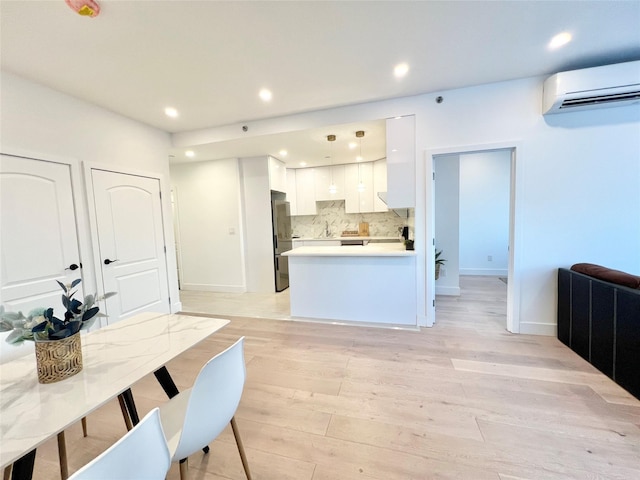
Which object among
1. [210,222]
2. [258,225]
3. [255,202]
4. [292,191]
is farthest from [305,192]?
[210,222]

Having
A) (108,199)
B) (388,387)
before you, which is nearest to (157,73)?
(108,199)

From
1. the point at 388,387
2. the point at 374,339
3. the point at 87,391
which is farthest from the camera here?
the point at 374,339

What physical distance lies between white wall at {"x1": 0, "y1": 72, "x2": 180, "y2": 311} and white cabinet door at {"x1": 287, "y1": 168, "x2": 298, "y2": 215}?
94.5 inches

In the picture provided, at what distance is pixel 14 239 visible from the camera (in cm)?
217

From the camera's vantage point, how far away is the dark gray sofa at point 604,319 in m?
1.77

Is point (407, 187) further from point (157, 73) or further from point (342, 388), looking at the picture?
point (157, 73)

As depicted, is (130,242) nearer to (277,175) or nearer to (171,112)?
(171,112)

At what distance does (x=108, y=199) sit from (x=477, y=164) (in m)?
6.45

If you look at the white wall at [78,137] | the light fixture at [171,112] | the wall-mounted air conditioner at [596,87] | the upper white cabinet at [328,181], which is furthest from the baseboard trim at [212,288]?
the wall-mounted air conditioner at [596,87]

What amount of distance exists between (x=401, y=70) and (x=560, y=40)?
48.0 inches

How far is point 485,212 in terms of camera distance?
17.7 feet

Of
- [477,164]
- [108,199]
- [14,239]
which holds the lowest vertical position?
[14,239]

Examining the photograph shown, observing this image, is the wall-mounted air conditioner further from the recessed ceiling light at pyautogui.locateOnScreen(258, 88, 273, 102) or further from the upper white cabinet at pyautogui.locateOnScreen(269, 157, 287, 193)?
the upper white cabinet at pyautogui.locateOnScreen(269, 157, 287, 193)

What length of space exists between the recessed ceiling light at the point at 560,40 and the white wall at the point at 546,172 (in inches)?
20.5
